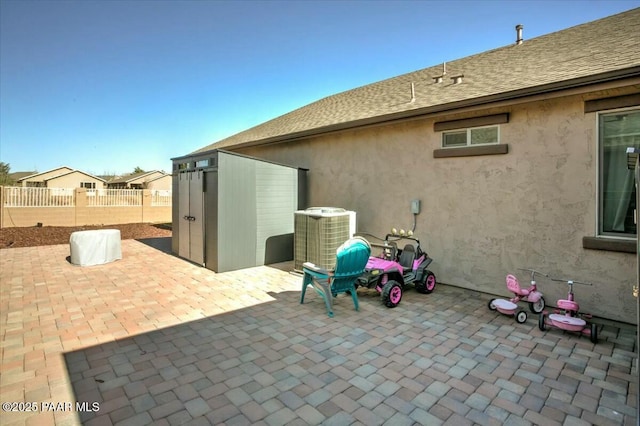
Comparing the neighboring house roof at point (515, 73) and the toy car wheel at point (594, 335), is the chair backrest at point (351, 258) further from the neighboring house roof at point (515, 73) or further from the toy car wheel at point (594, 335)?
the neighboring house roof at point (515, 73)

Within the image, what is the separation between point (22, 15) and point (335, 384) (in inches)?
435

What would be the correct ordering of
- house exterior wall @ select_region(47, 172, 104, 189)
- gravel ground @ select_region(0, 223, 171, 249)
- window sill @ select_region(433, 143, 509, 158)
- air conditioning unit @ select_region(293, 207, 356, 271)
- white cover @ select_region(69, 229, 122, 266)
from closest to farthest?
window sill @ select_region(433, 143, 509, 158)
air conditioning unit @ select_region(293, 207, 356, 271)
white cover @ select_region(69, 229, 122, 266)
gravel ground @ select_region(0, 223, 171, 249)
house exterior wall @ select_region(47, 172, 104, 189)

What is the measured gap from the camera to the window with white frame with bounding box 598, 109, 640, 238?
13.9 feet

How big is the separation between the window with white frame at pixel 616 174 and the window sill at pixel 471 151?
1271 mm

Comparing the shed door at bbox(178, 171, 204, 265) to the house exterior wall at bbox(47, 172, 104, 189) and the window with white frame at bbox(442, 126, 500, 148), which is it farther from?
the house exterior wall at bbox(47, 172, 104, 189)

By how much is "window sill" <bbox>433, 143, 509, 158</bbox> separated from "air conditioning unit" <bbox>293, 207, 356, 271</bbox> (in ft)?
7.45

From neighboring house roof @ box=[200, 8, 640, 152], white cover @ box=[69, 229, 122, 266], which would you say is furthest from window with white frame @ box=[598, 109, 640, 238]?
white cover @ box=[69, 229, 122, 266]

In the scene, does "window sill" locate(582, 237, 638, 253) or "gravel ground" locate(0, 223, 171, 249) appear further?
"gravel ground" locate(0, 223, 171, 249)

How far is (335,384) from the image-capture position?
9.16ft

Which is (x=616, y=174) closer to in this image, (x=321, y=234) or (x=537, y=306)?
(x=537, y=306)

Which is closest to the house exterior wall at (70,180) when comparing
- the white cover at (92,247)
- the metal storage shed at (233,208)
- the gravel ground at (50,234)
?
the gravel ground at (50,234)

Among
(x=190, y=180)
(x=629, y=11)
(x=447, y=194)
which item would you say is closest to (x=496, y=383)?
(x=447, y=194)

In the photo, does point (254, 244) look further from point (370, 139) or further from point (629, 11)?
point (629, 11)

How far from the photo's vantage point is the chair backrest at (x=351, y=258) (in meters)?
4.50
